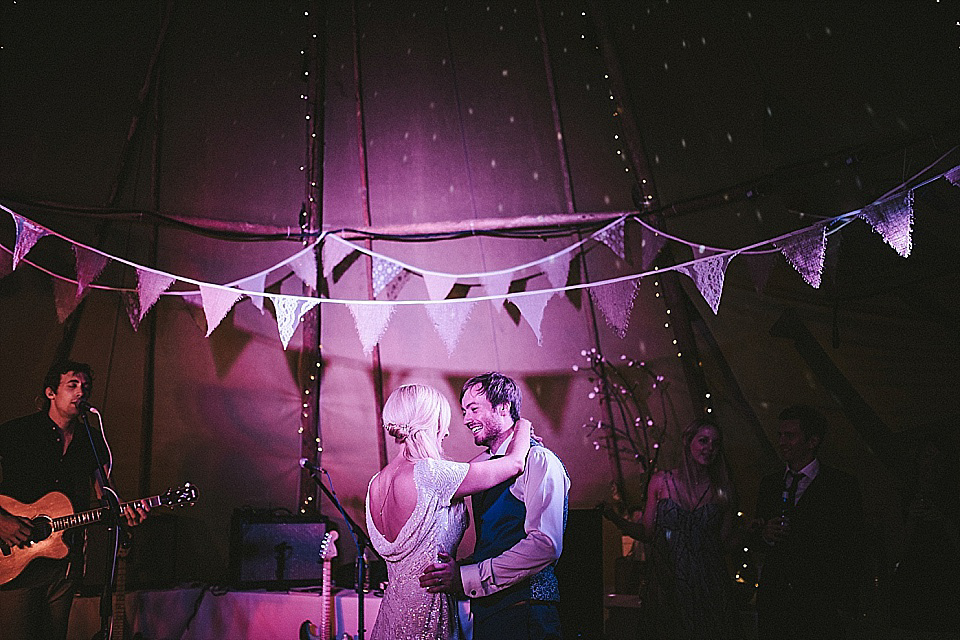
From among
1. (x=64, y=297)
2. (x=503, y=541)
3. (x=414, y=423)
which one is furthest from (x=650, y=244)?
(x=64, y=297)

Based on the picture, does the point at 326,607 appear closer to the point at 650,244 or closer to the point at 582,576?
the point at 582,576

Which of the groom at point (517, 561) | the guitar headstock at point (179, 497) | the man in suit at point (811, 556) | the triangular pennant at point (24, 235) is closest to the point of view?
the groom at point (517, 561)

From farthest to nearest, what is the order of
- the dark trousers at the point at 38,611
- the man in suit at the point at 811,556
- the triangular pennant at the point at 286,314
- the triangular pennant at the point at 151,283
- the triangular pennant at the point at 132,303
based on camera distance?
1. the triangular pennant at the point at 132,303
2. the triangular pennant at the point at 286,314
3. the triangular pennant at the point at 151,283
4. the dark trousers at the point at 38,611
5. the man in suit at the point at 811,556

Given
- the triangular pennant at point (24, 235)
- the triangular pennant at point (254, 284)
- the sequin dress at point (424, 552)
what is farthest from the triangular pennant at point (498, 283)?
the triangular pennant at point (24, 235)

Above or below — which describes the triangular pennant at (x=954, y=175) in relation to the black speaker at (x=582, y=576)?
above

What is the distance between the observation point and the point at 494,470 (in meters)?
2.64

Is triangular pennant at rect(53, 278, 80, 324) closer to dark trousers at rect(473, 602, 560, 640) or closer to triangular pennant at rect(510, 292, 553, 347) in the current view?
triangular pennant at rect(510, 292, 553, 347)

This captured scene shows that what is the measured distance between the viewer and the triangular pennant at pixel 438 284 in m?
4.60

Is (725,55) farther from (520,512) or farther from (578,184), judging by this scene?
(520,512)

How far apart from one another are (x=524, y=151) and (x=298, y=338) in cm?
187

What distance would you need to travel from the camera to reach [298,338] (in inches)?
208

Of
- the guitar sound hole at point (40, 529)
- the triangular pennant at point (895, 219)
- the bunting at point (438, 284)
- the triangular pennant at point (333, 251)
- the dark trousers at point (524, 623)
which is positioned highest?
the triangular pennant at point (333, 251)

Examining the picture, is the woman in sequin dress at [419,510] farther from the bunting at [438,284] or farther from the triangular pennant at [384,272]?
the triangular pennant at [384,272]

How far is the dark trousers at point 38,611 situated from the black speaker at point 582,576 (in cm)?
233
